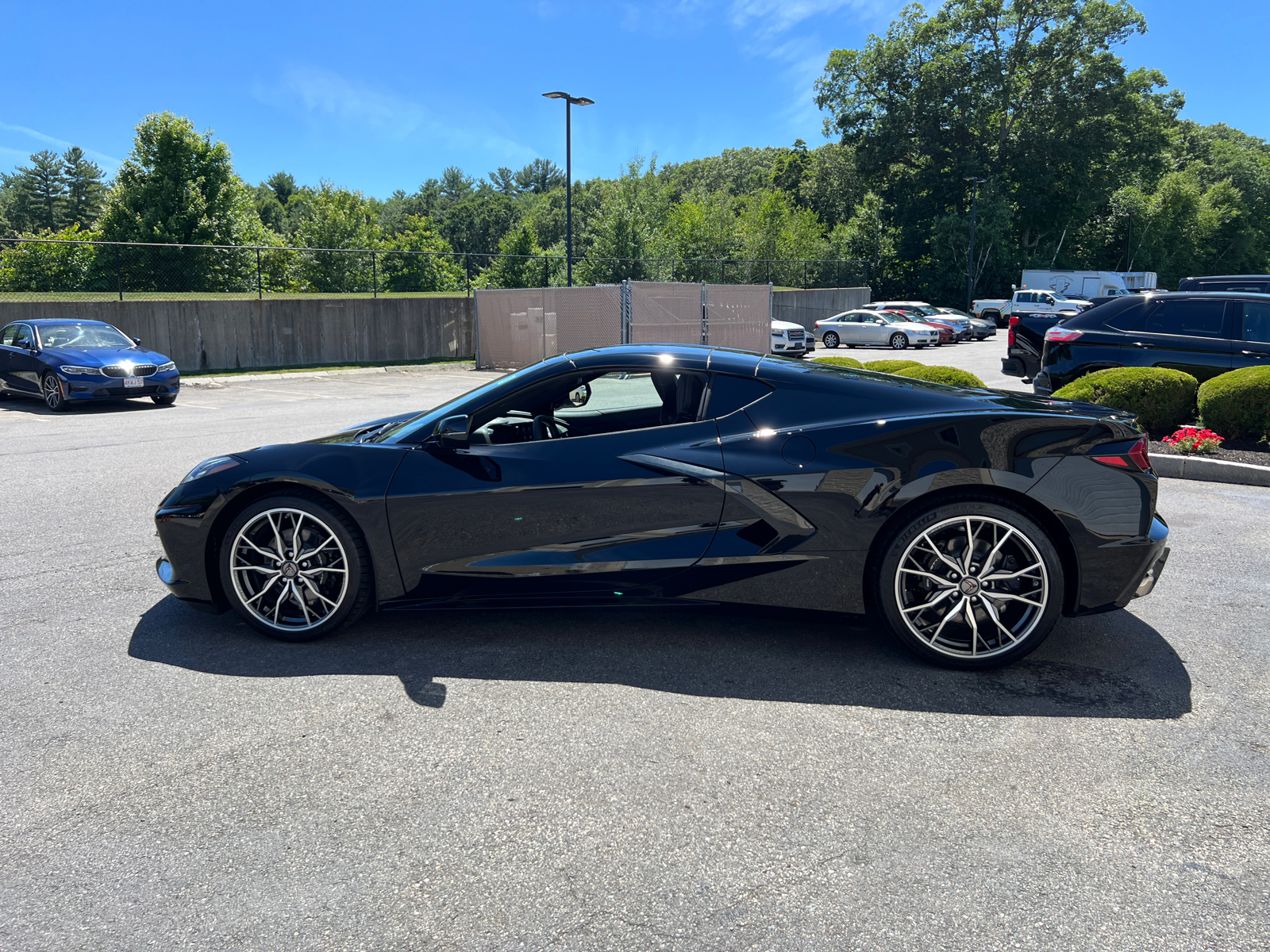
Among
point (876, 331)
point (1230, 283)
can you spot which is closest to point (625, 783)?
point (1230, 283)

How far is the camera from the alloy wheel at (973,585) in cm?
379

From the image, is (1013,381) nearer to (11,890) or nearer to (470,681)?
(470,681)

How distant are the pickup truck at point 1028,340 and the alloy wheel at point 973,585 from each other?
12477 mm

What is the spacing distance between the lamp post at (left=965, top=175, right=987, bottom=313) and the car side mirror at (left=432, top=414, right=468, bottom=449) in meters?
50.3

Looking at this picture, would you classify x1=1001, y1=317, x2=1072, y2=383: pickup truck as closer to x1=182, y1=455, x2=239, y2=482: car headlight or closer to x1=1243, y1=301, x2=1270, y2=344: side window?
x1=1243, y1=301, x2=1270, y2=344: side window

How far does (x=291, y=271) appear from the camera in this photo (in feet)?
97.6

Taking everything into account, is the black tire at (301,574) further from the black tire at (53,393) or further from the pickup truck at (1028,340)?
the pickup truck at (1028,340)

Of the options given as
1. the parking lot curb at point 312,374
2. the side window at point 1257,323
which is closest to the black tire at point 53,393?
the parking lot curb at point 312,374

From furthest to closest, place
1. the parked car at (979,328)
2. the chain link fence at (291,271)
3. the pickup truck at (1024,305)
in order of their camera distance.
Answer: the parked car at (979,328) → the pickup truck at (1024,305) → the chain link fence at (291,271)

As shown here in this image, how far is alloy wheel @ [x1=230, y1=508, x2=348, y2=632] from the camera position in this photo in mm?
4133

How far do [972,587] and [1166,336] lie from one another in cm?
832

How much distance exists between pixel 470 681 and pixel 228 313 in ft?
72.2

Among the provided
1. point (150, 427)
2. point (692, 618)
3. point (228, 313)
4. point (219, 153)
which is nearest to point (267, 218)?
point (219, 153)

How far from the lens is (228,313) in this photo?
23016mm
